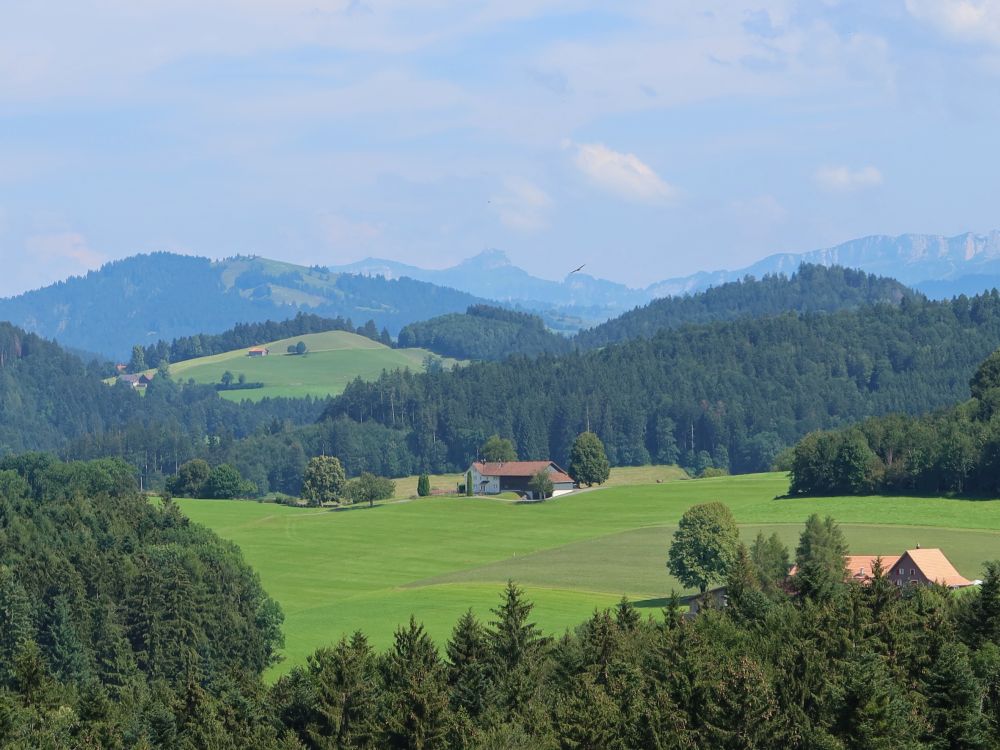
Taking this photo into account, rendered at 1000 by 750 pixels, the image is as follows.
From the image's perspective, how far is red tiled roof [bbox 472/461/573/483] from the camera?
165000 mm

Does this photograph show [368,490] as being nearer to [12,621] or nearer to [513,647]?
[12,621]

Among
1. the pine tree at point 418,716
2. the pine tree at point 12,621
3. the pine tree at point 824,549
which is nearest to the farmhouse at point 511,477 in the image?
the pine tree at point 824,549

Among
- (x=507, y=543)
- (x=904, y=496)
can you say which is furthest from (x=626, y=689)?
(x=904, y=496)

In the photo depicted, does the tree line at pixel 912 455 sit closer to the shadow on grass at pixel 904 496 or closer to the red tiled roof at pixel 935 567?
the shadow on grass at pixel 904 496

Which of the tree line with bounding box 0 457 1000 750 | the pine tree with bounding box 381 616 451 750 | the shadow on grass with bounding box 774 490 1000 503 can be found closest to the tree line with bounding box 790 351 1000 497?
the shadow on grass with bounding box 774 490 1000 503

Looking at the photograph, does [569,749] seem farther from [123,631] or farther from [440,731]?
[123,631]

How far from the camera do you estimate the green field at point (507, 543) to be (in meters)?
94.8

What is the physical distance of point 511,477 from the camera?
550ft

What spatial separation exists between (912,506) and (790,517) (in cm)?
899

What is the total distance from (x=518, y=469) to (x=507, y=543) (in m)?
41.8

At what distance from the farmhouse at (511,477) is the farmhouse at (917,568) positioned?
74.4 m

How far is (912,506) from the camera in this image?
120 meters

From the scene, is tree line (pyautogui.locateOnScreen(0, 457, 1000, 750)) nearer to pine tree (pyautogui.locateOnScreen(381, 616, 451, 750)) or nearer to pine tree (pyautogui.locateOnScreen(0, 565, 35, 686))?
pine tree (pyautogui.locateOnScreen(381, 616, 451, 750))

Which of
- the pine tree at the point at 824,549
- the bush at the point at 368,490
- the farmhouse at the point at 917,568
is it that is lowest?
the farmhouse at the point at 917,568
